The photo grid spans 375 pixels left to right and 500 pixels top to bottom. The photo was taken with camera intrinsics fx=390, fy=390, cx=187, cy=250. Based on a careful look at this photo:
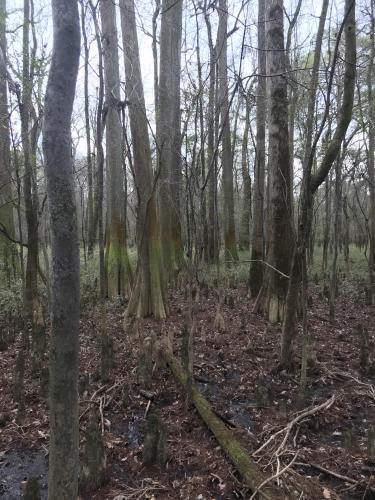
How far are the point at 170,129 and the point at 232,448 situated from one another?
666 cm

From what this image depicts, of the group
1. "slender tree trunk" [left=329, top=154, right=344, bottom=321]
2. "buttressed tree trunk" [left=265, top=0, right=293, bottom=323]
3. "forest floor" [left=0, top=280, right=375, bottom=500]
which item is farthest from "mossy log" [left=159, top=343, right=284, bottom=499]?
"slender tree trunk" [left=329, top=154, right=344, bottom=321]

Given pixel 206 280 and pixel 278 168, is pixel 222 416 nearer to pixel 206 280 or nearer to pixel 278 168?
pixel 278 168

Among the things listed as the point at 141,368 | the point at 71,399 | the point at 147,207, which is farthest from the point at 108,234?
the point at 71,399

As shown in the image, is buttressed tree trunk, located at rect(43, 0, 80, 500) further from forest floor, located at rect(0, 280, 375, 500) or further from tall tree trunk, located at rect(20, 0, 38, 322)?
tall tree trunk, located at rect(20, 0, 38, 322)

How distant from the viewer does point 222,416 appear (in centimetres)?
304

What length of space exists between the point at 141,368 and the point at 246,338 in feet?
5.89

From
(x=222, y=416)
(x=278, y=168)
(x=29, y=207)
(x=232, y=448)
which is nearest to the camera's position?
(x=232, y=448)

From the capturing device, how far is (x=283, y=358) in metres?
3.97

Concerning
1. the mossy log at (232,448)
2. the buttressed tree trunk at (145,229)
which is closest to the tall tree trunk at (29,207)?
the buttressed tree trunk at (145,229)

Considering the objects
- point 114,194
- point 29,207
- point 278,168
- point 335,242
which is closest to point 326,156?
point 278,168

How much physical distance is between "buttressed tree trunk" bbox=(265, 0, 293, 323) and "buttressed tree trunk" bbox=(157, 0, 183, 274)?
9.30ft

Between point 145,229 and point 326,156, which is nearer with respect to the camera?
point 326,156

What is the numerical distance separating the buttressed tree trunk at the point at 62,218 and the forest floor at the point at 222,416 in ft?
3.88

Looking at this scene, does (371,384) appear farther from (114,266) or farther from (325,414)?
(114,266)
